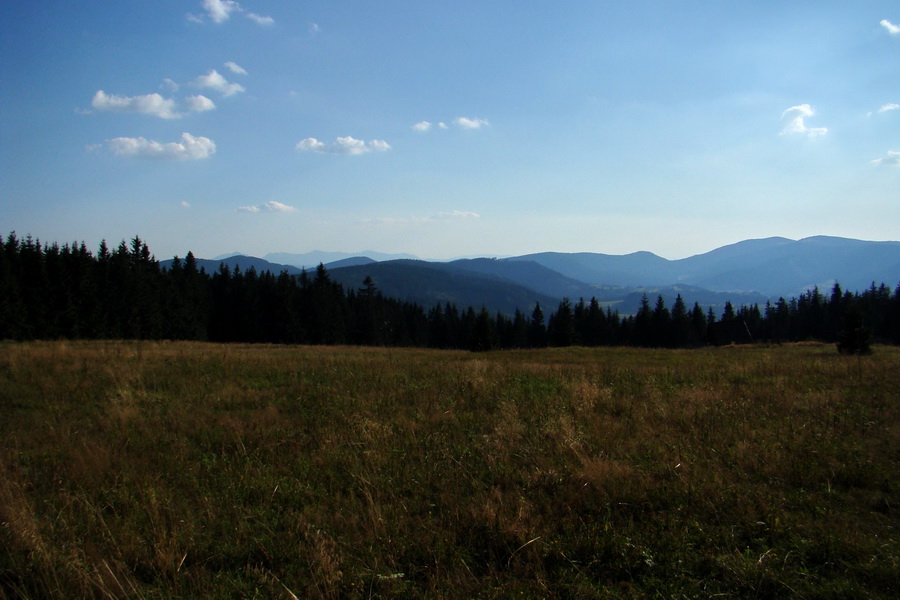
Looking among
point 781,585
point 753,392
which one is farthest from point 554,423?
point 753,392

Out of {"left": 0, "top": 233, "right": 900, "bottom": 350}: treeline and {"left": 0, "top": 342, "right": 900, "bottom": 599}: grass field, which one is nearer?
{"left": 0, "top": 342, "right": 900, "bottom": 599}: grass field

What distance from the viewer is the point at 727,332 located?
273ft

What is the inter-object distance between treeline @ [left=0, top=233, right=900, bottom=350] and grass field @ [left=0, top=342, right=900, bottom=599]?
2510cm

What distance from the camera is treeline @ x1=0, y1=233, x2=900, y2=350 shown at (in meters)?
46.7

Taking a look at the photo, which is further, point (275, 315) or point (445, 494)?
point (275, 315)

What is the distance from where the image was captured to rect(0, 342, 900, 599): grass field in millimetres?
3164

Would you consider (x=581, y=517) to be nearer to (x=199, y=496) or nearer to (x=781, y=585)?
(x=781, y=585)

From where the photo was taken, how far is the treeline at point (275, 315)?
46688mm

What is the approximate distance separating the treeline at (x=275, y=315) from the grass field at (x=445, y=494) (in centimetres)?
2510

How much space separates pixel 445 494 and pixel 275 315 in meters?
65.8

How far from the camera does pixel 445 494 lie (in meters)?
4.39

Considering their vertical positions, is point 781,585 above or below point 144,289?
below

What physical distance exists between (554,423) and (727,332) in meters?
92.0

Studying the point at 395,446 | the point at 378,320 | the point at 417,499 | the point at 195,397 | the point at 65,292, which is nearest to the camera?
the point at 417,499
